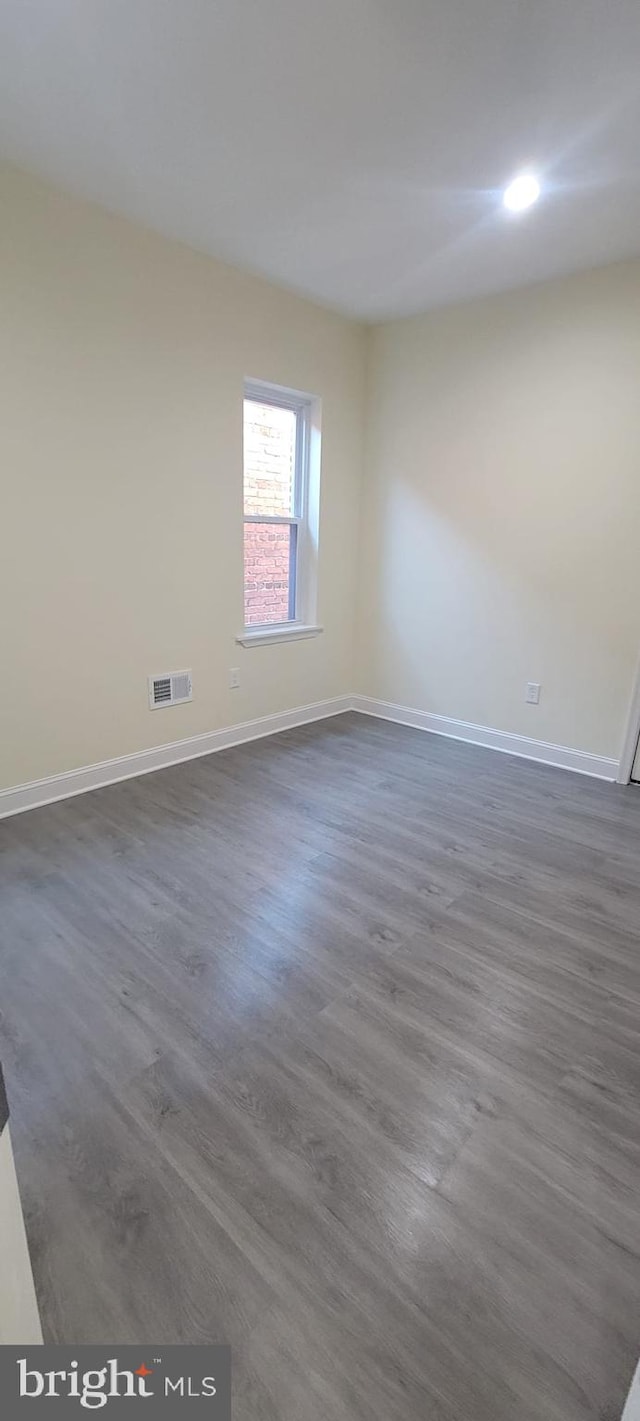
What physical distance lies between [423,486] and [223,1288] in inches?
156

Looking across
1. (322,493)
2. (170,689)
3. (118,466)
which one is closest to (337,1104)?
(170,689)

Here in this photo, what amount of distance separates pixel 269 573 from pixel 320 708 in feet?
3.51

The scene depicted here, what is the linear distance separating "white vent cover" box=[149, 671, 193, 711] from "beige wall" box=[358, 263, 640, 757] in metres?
1.62

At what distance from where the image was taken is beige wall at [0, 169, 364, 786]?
2.54 metres

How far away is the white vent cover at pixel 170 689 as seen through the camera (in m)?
3.31

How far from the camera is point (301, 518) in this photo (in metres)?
4.10

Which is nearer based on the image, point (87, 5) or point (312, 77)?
point (87, 5)

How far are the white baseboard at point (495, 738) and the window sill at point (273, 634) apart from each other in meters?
0.77

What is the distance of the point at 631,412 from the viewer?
10.2 ft

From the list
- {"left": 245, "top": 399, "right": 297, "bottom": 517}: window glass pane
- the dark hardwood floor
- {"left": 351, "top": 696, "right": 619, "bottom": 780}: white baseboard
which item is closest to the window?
{"left": 245, "top": 399, "right": 297, "bottom": 517}: window glass pane

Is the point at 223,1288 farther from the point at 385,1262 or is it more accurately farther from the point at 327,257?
the point at 327,257

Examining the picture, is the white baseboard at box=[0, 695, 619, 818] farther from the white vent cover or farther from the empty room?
the white vent cover

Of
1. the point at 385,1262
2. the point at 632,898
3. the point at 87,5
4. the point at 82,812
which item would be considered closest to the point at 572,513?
the point at 632,898

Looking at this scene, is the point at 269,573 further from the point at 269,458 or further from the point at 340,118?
the point at 340,118
